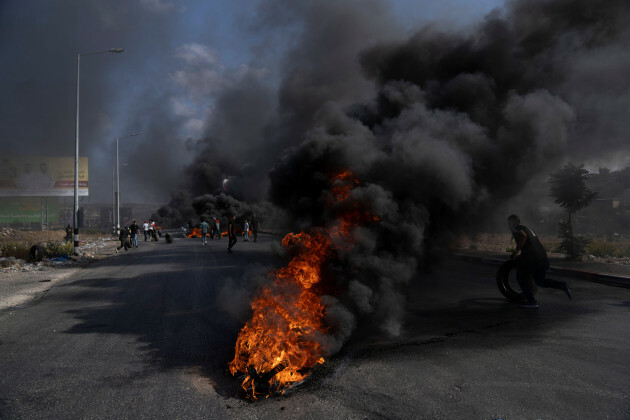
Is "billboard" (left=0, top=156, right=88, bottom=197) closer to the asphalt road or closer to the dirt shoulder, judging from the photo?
the dirt shoulder

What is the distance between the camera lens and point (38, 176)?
50875mm

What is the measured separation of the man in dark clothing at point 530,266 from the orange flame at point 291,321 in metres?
3.33

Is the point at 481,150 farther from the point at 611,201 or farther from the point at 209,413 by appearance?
the point at 611,201

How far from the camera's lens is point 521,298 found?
23.0 feet

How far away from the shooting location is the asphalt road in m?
3.25

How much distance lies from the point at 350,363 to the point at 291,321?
0.77 metres

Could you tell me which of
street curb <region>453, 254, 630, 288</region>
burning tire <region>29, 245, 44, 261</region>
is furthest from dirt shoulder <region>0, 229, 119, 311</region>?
street curb <region>453, 254, 630, 288</region>

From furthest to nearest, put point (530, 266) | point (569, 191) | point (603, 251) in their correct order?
1. point (603, 251)
2. point (569, 191)
3. point (530, 266)

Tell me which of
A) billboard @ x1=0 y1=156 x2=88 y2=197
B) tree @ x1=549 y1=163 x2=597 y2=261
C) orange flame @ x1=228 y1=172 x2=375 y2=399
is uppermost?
billboard @ x1=0 y1=156 x2=88 y2=197

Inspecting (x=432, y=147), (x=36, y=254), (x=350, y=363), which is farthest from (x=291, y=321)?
(x=36, y=254)

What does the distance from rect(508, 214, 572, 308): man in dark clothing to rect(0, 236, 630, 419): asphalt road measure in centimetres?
34

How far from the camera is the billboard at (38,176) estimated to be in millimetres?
49719

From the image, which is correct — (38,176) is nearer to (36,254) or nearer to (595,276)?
(36,254)

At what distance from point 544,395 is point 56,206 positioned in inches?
3074
